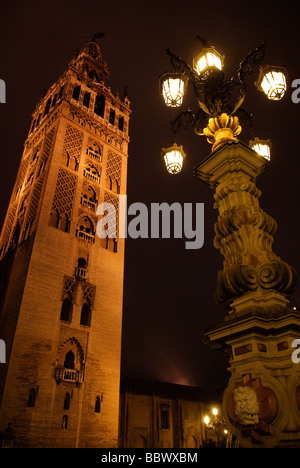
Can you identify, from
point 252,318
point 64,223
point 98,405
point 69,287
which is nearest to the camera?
point 252,318

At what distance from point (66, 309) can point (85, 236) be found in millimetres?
5147

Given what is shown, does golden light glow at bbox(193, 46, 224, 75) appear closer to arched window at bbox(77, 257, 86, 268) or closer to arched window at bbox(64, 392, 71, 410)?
arched window at bbox(64, 392, 71, 410)

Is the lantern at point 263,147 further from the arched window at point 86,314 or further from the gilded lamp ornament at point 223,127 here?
the arched window at point 86,314

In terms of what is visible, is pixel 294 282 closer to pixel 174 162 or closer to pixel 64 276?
pixel 174 162

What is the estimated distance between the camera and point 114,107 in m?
32.2

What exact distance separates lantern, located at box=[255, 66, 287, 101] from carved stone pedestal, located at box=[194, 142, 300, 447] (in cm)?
146

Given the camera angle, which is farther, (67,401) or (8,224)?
(8,224)

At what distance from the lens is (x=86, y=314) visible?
20.4m

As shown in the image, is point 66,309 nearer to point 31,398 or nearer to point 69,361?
point 69,361

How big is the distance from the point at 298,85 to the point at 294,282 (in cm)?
475

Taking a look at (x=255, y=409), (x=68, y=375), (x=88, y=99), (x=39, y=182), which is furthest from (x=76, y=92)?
(x=255, y=409)

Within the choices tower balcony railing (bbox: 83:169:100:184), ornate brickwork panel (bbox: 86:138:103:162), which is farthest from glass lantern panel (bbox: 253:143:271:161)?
ornate brickwork panel (bbox: 86:138:103:162)

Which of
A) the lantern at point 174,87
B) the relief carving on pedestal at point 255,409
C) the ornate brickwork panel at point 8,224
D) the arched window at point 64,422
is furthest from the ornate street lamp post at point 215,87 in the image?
the ornate brickwork panel at point 8,224

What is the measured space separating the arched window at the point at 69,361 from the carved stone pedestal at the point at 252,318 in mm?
15806
